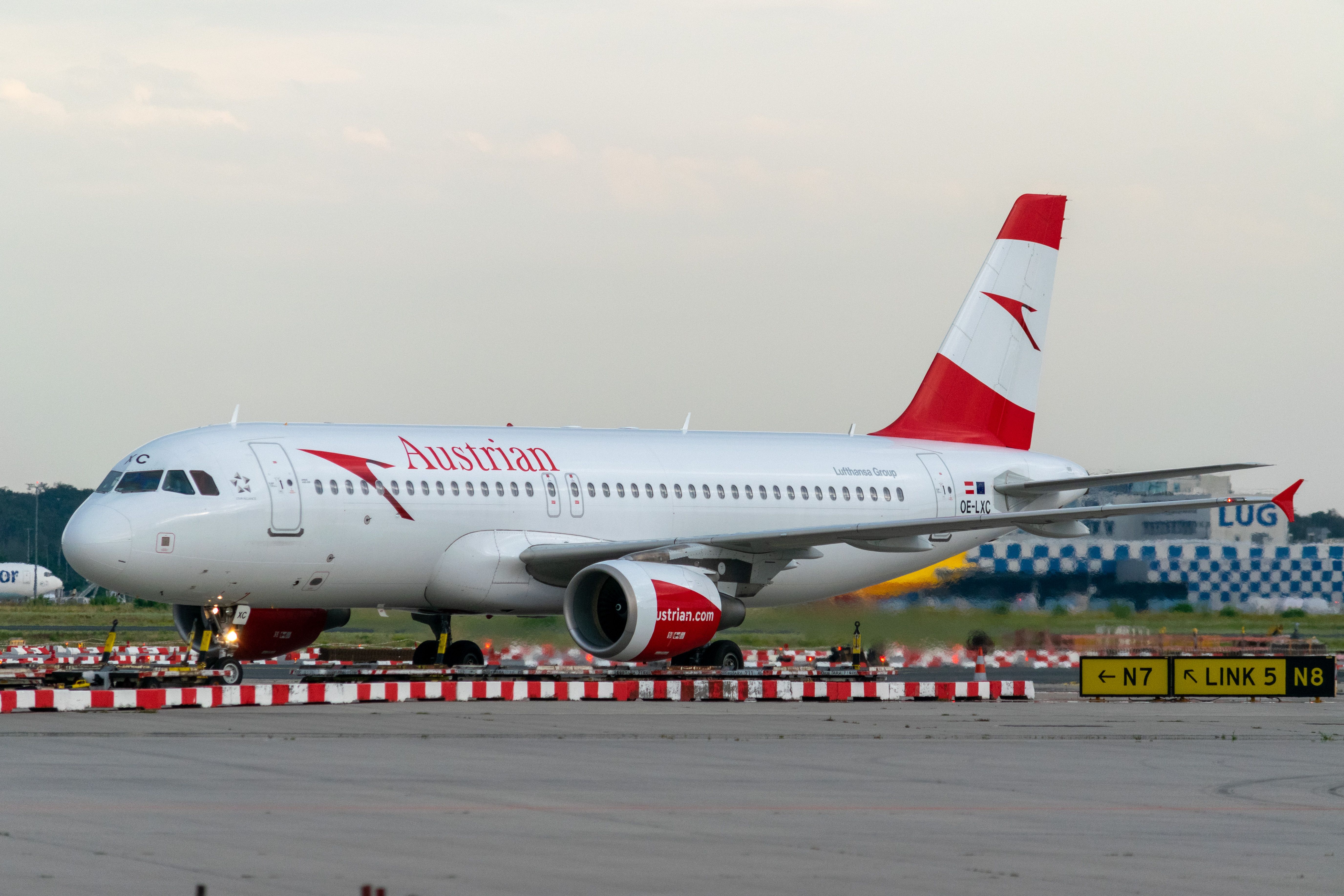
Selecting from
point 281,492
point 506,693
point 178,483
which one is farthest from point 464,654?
point 178,483

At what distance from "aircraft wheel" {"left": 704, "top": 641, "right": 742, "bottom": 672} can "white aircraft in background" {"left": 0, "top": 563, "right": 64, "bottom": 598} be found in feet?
256

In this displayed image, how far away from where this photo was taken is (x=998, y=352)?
3294 centimetres

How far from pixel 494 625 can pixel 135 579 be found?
7.11 meters

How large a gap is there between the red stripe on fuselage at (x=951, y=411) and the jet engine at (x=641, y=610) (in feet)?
27.4

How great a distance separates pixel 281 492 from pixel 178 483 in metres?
1.37

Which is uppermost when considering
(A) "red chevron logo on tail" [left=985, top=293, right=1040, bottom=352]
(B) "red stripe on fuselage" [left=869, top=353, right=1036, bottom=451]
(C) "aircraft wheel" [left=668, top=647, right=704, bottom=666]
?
(A) "red chevron logo on tail" [left=985, top=293, right=1040, bottom=352]

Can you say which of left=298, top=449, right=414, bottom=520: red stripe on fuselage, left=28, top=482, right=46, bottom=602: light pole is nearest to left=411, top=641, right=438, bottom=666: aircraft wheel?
left=298, top=449, right=414, bottom=520: red stripe on fuselage

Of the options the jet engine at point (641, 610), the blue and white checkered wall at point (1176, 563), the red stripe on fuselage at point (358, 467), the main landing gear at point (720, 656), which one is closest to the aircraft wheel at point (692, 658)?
the main landing gear at point (720, 656)

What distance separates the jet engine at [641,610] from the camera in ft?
79.0

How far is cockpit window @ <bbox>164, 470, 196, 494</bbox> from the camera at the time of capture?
23.9m

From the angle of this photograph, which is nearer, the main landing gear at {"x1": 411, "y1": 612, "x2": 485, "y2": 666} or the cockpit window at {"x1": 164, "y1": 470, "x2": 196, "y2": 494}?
the cockpit window at {"x1": 164, "y1": 470, "x2": 196, "y2": 494}

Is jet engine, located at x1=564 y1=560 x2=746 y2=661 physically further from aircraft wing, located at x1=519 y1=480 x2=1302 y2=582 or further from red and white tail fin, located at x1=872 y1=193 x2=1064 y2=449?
red and white tail fin, located at x1=872 y1=193 x2=1064 y2=449

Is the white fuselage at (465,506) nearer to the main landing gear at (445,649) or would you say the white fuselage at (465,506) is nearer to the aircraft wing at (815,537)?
the aircraft wing at (815,537)

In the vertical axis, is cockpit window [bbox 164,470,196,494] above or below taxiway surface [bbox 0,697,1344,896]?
above
